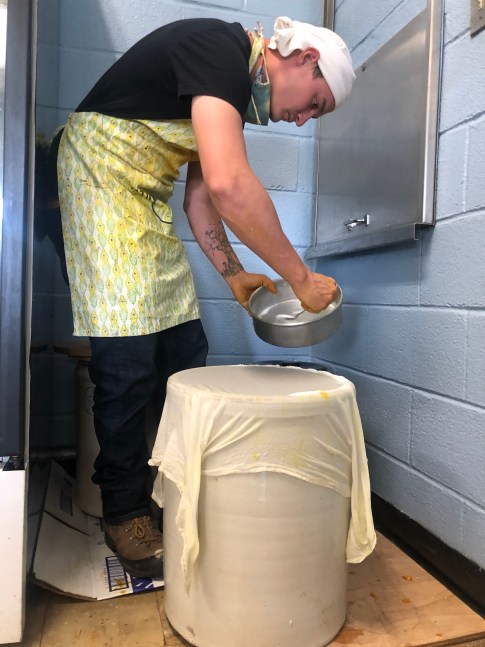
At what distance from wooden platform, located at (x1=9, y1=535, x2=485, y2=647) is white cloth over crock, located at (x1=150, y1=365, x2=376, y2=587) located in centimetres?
15

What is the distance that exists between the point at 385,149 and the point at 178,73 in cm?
64

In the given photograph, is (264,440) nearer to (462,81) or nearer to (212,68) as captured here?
(212,68)

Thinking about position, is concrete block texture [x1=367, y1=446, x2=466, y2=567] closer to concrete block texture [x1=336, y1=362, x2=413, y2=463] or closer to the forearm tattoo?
concrete block texture [x1=336, y1=362, x2=413, y2=463]

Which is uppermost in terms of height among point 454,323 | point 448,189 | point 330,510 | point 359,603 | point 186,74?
point 186,74

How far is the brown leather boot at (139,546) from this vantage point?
3.35 ft

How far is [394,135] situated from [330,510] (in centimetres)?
92

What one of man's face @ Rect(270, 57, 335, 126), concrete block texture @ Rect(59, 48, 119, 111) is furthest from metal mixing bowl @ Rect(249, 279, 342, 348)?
concrete block texture @ Rect(59, 48, 119, 111)

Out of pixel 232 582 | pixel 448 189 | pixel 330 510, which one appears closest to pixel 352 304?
pixel 448 189

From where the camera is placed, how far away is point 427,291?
1135 mm

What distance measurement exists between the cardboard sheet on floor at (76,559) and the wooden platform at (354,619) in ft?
0.09

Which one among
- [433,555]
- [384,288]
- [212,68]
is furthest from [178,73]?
[433,555]

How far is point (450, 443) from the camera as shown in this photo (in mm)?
1056

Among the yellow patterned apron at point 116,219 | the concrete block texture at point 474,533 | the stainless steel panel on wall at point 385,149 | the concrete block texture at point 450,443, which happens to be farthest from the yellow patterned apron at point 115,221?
the concrete block texture at point 474,533

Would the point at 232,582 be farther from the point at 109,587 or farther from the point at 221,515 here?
the point at 109,587
